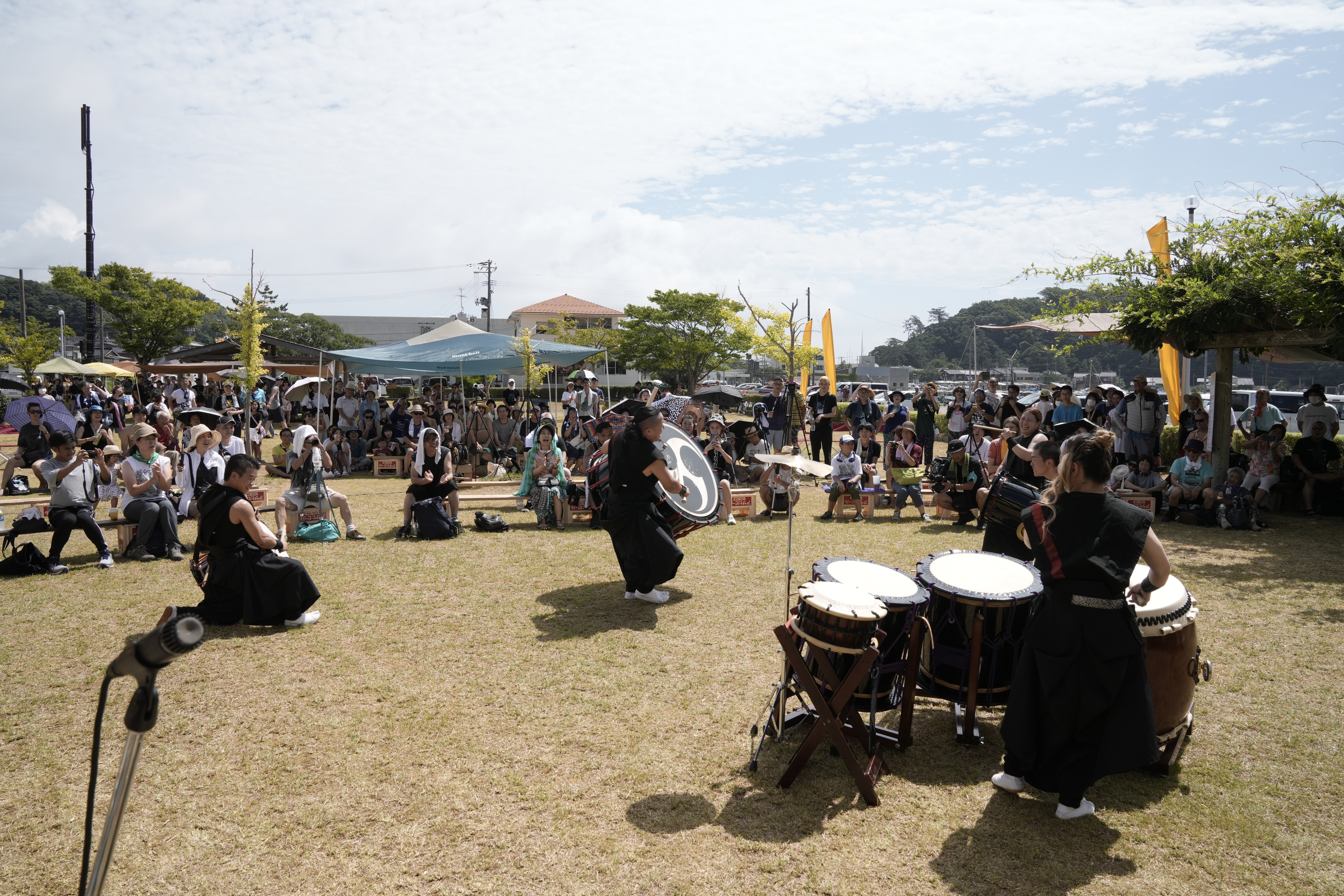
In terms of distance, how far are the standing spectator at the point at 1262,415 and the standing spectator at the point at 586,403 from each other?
11727 mm

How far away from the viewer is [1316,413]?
42.3 ft

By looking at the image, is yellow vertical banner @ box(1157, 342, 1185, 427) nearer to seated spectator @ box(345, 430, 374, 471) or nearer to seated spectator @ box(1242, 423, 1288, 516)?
seated spectator @ box(1242, 423, 1288, 516)

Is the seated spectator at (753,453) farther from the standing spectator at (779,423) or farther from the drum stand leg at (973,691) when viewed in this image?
the drum stand leg at (973,691)

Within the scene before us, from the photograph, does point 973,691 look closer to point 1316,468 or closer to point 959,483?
point 959,483

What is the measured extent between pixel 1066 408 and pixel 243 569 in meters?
12.8

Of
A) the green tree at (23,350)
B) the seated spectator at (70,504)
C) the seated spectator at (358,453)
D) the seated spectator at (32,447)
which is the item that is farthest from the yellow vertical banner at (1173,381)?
the green tree at (23,350)

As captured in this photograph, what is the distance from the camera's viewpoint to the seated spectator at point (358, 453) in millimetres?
17828

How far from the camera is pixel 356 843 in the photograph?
3709 millimetres

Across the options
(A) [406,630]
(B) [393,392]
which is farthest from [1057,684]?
(B) [393,392]

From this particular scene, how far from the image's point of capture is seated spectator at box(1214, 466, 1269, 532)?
36.8 feet

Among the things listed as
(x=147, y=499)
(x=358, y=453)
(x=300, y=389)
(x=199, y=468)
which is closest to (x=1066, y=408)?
(x=199, y=468)

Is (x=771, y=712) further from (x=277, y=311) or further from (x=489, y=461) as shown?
(x=277, y=311)

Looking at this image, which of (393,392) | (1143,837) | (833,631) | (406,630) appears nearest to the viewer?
(1143,837)

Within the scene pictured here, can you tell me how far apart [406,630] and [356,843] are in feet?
10.2
